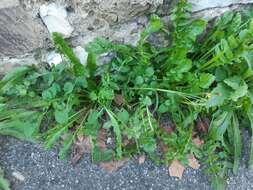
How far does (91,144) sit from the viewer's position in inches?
87.7

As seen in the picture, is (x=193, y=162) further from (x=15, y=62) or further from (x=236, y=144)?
(x=15, y=62)

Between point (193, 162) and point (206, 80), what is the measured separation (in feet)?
1.48

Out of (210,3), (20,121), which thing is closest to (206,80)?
(210,3)

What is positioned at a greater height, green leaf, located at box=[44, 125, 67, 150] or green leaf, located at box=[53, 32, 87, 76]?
green leaf, located at box=[53, 32, 87, 76]

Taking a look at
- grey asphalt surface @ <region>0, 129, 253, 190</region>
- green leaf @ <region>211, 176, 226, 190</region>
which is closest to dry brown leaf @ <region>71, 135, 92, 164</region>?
grey asphalt surface @ <region>0, 129, 253, 190</region>

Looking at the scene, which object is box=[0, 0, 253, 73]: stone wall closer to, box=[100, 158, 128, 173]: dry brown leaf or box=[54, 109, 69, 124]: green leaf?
box=[54, 109, 69, 124]: green leaf

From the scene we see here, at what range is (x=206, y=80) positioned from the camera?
2.13m

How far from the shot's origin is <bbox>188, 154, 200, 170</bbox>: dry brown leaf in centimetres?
229

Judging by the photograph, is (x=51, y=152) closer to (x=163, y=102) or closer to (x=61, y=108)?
(x=61, y=108)

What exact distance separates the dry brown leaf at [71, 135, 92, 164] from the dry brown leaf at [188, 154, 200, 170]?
521mm

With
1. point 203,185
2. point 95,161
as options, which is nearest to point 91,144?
point 95,161

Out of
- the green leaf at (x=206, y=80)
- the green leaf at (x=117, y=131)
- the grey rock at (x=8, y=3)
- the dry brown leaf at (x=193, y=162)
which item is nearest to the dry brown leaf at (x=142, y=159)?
the green leaf at (x=117, y=131)

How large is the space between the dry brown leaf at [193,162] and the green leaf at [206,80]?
0.39 metres

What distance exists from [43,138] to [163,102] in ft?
2.08
